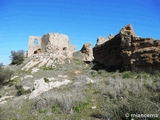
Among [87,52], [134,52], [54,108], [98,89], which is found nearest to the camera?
[54,108]

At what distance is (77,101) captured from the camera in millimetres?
6148

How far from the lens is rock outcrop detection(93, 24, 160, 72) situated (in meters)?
10.9

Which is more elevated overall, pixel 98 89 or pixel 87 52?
pixel 87 52

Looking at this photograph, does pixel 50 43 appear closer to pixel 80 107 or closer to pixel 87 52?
pixel 87 52

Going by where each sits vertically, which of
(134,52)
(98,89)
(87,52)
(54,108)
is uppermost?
(87,52)

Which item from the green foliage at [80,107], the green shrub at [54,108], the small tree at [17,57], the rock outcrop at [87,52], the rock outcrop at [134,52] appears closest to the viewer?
the green foliage at [80,107]

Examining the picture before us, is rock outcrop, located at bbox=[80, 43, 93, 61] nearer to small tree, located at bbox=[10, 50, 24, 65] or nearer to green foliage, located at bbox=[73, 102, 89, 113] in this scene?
small tree, located at bbox=[10, 50, 24, 65]

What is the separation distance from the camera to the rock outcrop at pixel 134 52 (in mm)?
10940

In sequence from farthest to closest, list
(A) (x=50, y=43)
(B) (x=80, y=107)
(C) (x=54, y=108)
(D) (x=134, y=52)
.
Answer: (A) (x=50, y=43)
(D) (x=134, y=52)
(C) (x=54, y=108)
(B) (x=80, y=107)

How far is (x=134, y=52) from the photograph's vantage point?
481 inches

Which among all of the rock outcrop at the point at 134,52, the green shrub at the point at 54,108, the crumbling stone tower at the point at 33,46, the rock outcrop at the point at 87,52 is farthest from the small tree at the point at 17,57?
the green shrub at the point at 54,108

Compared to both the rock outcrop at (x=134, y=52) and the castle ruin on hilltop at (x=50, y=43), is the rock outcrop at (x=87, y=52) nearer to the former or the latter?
the castle ruin on hilltop at (x=50, y=43)

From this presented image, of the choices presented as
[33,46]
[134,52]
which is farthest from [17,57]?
[134,52]

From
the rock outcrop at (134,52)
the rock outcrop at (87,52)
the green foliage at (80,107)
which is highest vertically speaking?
the rock outcrop at (87,52)
